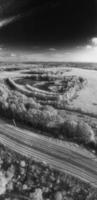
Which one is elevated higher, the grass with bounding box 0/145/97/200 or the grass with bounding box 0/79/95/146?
the grass with bounding box 0/79/95/146

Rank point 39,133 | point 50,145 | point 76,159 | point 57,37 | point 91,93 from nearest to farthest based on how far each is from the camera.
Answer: point 76,159
point 50,145
point 39,133
point 91,93
point 57,37

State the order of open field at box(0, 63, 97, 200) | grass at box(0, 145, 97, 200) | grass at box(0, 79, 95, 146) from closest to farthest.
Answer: grass at box(0, 145, 97, 200), open field at box(0, 63, 97, 200), grass at box(0, 79, 95, 146)

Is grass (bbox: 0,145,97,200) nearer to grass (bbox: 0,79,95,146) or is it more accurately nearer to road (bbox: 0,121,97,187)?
road (bbox: 0,121,97,187)

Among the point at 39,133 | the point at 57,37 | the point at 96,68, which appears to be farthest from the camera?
the point at 57,37

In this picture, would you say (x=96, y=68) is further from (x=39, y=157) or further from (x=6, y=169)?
(x=6, y=169)

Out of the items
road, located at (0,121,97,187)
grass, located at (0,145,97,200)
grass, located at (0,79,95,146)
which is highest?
grass, located at (0,79,95,146)

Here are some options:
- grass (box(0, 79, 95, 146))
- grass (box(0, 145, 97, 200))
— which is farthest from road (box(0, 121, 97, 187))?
grass (box(0, 79, 95, 146))

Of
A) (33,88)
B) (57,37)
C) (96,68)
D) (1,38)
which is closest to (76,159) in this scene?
(33,88)

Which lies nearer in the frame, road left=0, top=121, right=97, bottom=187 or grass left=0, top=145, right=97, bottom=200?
grass left=0, top=145, right=97, bottom=200

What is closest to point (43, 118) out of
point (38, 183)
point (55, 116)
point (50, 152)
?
point (55, 116)
